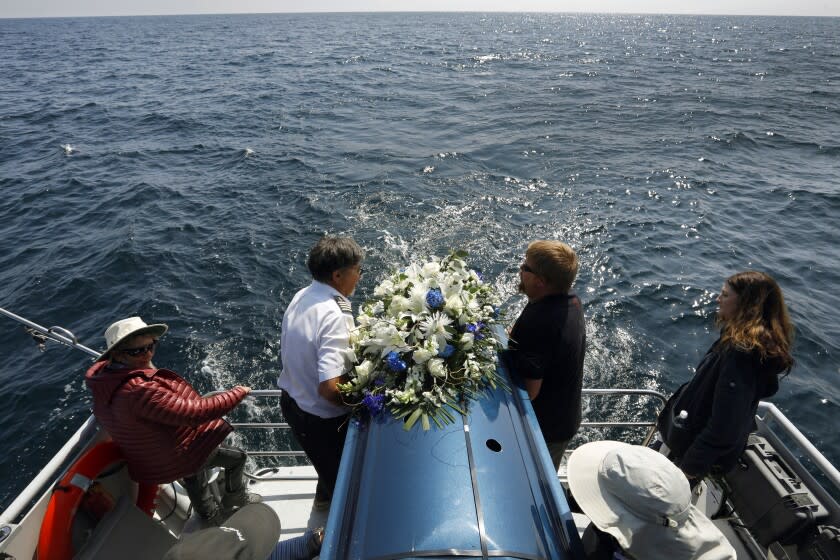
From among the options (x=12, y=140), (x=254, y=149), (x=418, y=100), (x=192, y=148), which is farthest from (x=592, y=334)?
(x=12, y=140)

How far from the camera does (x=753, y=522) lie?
9.67ft

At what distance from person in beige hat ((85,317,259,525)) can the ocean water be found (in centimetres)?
376

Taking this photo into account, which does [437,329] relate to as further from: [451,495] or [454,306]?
[451,495]

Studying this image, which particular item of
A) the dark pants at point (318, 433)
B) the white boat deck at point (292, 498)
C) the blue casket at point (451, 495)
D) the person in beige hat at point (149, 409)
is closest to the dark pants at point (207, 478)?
the person in beige hat at point (149, 409)

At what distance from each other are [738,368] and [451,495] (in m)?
1.86

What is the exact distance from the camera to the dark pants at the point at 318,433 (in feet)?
9.77

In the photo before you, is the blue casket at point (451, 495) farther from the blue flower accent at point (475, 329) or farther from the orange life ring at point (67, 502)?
the orange life ring at point (67, 502)

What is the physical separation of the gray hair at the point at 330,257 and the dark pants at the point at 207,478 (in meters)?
1.64

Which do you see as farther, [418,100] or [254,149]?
[418,100]

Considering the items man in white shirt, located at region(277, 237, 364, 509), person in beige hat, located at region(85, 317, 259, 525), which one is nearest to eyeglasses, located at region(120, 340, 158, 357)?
person in beige hat, located at region(85, 317, 259, 525)

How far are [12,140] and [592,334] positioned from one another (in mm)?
23686

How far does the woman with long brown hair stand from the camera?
2.68 metres

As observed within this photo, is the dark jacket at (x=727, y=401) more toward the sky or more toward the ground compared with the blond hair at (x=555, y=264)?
more toward the ground

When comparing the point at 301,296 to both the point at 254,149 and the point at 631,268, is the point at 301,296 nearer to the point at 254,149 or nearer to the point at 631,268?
the point at 631,268
